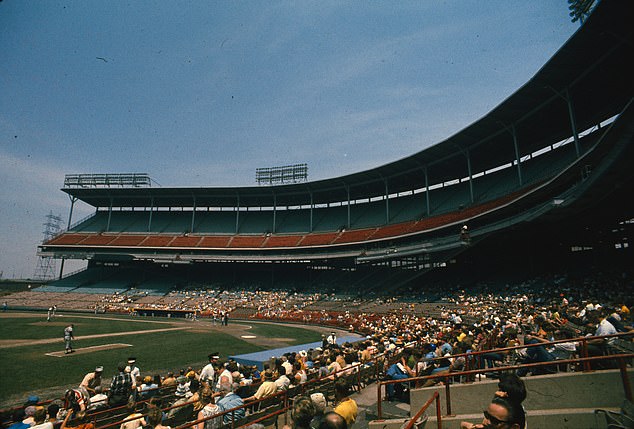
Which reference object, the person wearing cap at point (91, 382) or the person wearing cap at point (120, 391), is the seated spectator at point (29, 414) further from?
the person wearing cap at point (91, 382)

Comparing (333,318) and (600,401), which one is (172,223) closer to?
(333,318)

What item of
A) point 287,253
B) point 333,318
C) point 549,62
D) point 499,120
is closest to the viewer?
point 549,62

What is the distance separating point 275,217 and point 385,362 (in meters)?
52.3

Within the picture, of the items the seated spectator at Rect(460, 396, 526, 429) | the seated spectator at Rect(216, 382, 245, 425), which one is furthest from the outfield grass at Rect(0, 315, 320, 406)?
the seated spectator at Rect(460, 396, 526, 429)

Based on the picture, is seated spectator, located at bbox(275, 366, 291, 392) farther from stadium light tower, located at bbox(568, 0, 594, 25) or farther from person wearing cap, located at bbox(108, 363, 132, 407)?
stadium light tower, located at bbox(568, 0, 594, 25)

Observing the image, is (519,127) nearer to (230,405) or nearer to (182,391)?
(182,391)

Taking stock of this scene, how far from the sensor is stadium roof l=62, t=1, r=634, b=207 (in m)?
22.4

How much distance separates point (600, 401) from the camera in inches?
228

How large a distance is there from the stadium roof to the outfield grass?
26463 mm

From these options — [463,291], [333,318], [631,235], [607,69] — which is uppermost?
[607,69]

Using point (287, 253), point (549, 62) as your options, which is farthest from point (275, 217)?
point (549, 62)

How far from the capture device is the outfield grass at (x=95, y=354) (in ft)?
44.3

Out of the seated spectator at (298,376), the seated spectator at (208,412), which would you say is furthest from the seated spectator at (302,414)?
the seated spectator at (298,376)

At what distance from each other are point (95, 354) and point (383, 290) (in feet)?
106
